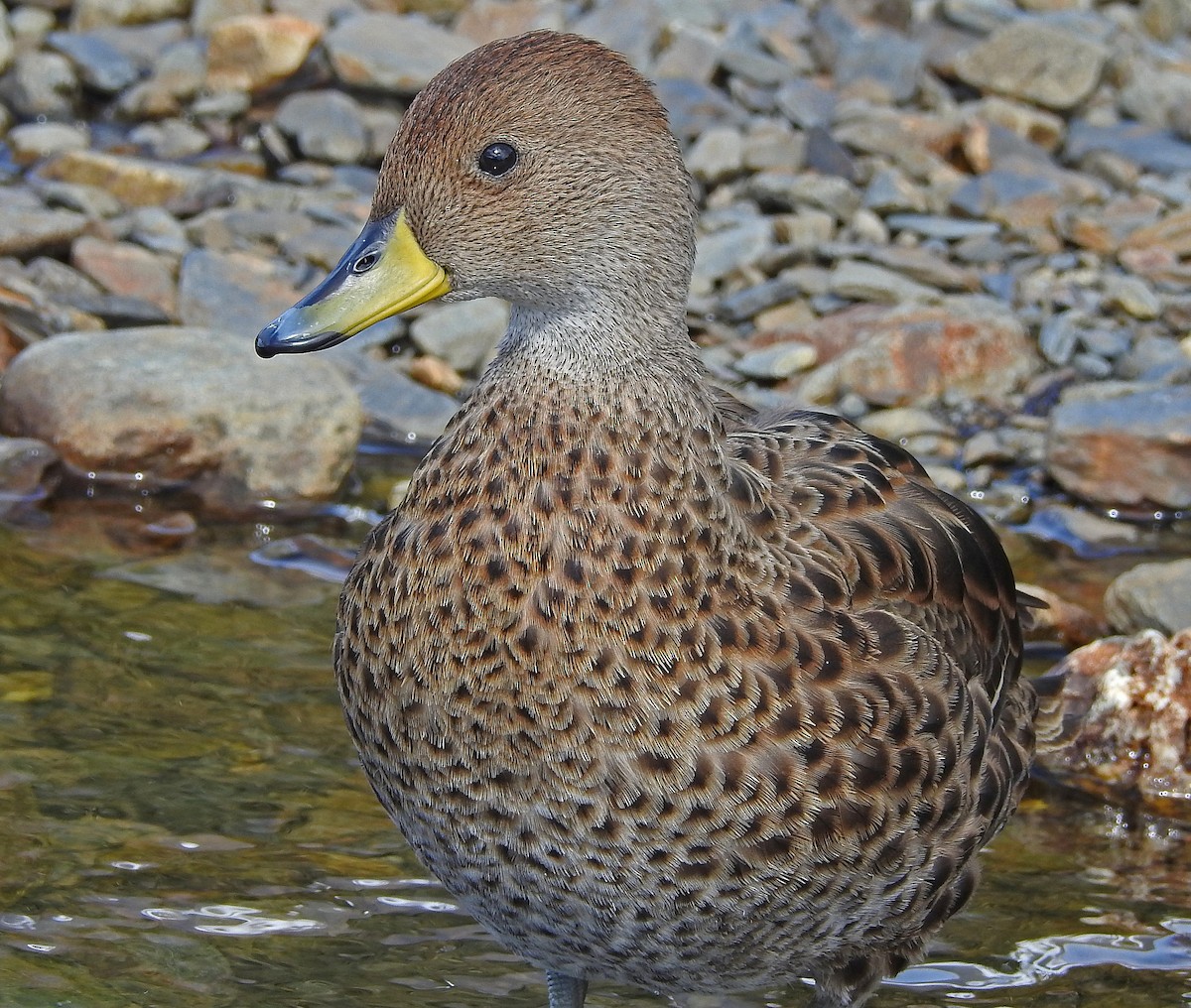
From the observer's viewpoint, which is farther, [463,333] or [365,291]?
[463,333]

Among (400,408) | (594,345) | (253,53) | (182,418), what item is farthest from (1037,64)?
(594,345)

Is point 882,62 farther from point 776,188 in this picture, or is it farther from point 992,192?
point 776,188

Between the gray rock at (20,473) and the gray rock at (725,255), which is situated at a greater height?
the gray rock at (725,255)

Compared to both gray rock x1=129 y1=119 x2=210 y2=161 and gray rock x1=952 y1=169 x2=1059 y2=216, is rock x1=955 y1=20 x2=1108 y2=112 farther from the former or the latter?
gray rock x1=129 y1=119 x2=210 y2=161

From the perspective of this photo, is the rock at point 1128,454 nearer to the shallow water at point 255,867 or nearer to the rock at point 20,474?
the shallow water at point 255,867

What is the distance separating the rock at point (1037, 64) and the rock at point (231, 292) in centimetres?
373

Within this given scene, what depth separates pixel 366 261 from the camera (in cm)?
353

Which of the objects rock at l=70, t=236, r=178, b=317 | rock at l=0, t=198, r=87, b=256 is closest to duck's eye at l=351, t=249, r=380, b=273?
rock at l=70, t=236, r=178, b=317

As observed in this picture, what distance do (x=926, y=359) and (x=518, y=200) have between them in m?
4.17

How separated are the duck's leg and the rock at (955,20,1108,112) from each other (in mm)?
6502

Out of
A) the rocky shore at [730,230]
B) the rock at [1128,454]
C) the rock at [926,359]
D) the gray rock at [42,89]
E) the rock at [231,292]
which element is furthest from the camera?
the gray rock at [42,89]

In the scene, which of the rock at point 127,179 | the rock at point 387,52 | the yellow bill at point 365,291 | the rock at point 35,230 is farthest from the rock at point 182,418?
the yellow bill at point 365,291

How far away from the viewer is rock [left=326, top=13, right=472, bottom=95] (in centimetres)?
927

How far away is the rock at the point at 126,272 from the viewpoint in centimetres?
776
